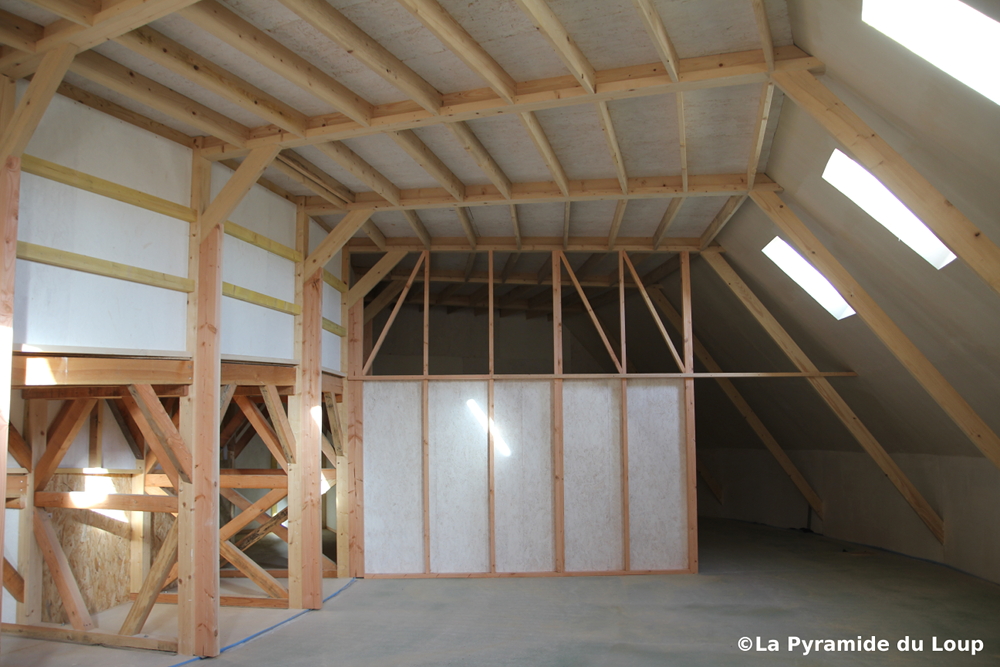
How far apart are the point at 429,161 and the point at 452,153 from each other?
0.87 ft

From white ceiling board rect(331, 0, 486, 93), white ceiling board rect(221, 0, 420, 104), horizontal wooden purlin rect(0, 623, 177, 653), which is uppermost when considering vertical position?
white ceiling board rect(331, 0, 486, 93)

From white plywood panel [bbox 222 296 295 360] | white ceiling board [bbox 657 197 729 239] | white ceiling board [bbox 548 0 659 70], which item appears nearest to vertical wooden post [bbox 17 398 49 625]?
white plywood panel [bbox 222 296 295 360]

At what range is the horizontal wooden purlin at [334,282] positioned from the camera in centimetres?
795

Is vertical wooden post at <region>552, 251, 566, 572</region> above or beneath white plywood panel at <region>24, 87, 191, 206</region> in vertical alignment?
beneath

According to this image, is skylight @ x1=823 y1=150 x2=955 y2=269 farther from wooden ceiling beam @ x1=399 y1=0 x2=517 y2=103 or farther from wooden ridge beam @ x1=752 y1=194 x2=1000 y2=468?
wooden ceiling beam @ x1=399 y1=0 x2=517 y2=103

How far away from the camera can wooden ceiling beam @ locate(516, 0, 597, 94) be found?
12.7 feet

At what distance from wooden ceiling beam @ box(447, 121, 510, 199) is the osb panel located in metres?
5.00

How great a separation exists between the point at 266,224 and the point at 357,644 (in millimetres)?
3739

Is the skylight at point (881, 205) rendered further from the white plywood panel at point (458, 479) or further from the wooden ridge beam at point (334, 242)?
the white plywood panel at point (458, 479)

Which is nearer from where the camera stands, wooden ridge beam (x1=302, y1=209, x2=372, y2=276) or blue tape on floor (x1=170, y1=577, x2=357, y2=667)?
blue tape on floor (x1=170, y1=577, x2=357, y2=667)

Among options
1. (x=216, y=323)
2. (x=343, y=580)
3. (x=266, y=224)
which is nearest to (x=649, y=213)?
(x=266, y=224)

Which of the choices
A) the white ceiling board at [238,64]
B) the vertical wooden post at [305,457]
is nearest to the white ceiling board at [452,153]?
the white ceiling board at [238,64]

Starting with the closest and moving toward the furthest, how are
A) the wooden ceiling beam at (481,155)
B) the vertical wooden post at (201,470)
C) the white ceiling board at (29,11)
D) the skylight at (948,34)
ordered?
the skylight at (948,34)
the white ceiling board at (29,11)
the vertical wooden post at (201,470)
the wooden ceiling beam at (481,155)

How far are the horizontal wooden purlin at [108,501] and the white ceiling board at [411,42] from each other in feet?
12.0
